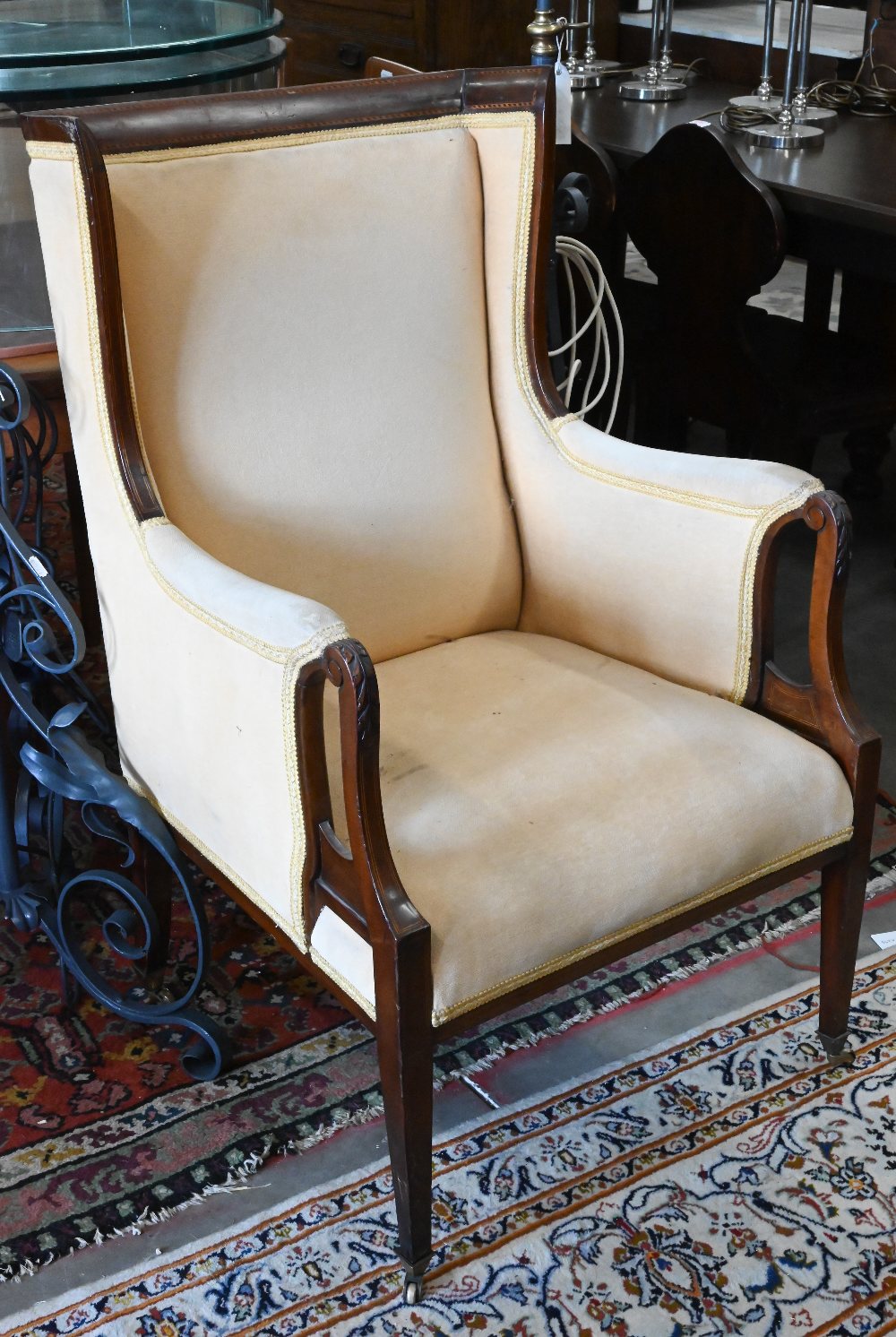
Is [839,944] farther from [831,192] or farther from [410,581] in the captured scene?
[831,192]

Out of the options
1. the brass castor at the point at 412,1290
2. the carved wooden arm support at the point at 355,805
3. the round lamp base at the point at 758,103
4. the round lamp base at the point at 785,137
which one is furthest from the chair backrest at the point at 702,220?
the brass castor at the point at 412,1290

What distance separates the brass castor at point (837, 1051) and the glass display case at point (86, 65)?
1182 mm

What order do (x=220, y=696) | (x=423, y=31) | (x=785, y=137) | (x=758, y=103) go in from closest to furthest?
(x=220, y=696) → (x=785, y=137) → (x=758, y=103) → (x=423, y=31)

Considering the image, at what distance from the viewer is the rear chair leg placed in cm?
147

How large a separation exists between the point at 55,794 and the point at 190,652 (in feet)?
1.33

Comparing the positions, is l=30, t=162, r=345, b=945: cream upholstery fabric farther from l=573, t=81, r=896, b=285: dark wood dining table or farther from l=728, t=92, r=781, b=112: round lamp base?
l=728, t=92, r=781, b=112: round lamp base

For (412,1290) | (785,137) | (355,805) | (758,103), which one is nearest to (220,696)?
(355,805)

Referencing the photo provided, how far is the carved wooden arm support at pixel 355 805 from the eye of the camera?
112cm

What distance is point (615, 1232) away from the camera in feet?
4.49

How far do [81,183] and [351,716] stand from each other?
578 millimetres

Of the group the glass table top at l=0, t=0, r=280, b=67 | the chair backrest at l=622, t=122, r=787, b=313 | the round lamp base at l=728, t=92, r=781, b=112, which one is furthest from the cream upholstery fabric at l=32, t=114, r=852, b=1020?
the round lamp base at l=728, t=92, r=781, b=112

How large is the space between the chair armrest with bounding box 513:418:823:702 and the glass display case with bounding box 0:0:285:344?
2.01ft

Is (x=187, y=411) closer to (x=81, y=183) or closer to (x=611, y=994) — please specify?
(x=81, y=183)

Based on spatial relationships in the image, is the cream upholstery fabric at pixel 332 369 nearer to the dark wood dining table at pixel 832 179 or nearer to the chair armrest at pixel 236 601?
the chair armrest at pixel 236 601
